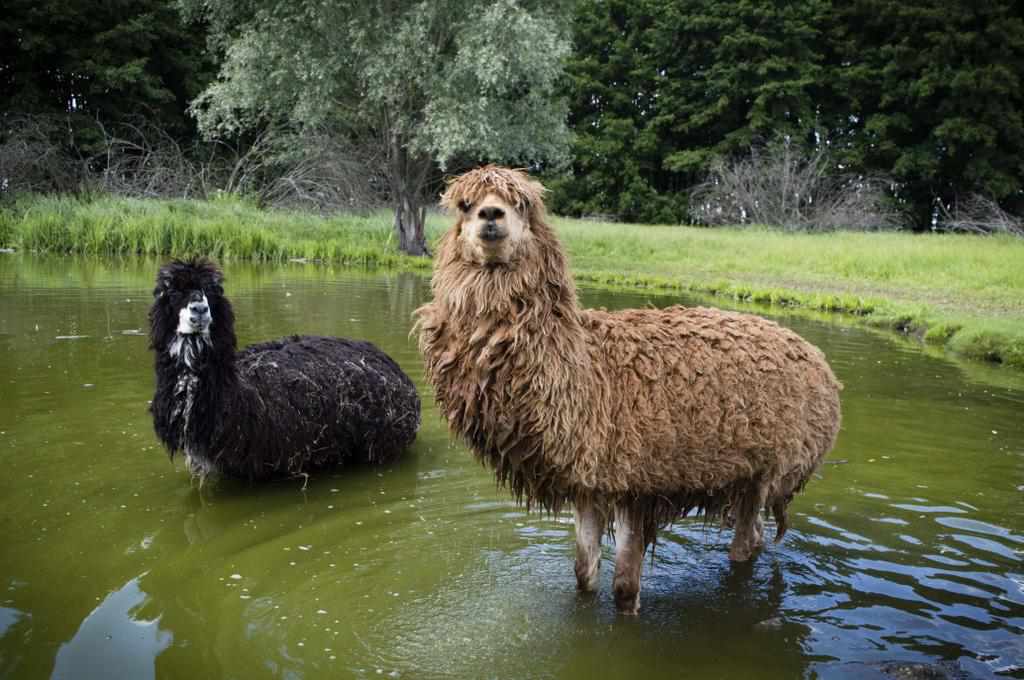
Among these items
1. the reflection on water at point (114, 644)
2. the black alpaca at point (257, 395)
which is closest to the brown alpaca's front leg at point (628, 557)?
the reflection on water at point (114, 644)

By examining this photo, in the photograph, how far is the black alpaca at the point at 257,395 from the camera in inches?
230

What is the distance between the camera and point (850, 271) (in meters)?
20.1

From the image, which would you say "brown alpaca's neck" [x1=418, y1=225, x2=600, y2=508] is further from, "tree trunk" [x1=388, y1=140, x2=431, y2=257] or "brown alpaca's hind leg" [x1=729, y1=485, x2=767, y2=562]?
"tree trunk" [x1=388, y1=140, x2=431, y2=257]

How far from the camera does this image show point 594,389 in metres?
4.32

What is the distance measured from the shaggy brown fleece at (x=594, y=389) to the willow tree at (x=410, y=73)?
1725 centimetres

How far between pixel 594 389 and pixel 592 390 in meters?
0.01

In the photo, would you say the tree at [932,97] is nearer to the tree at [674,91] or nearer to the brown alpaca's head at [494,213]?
the tree at [674,91]

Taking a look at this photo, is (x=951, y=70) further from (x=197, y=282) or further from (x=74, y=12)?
(x=197, y=282)

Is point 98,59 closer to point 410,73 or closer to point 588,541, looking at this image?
point 410,73

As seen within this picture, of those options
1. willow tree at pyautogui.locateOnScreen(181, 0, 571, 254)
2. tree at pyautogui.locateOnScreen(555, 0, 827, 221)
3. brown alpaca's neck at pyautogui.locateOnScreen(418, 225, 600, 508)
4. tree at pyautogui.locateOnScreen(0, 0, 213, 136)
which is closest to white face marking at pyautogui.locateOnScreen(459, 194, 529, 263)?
brown alpaca's neck at pyautogui.locateOnScreen(418, 225, 600, 508)

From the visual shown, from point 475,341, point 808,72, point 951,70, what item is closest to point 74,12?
point 808,72

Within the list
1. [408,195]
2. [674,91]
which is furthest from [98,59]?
[674,91]

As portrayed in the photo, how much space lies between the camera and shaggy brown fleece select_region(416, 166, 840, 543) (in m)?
4.09

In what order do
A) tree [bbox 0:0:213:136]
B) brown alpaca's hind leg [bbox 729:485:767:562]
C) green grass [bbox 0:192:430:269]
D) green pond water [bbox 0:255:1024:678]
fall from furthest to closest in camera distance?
tree [bbox 0:0:213:136] → green grass [bbox 0:192:430:269] → brown alpaca's hind leg [bbox 729:485:767:562] → green pond water [bbox 0:255:1024:678]
